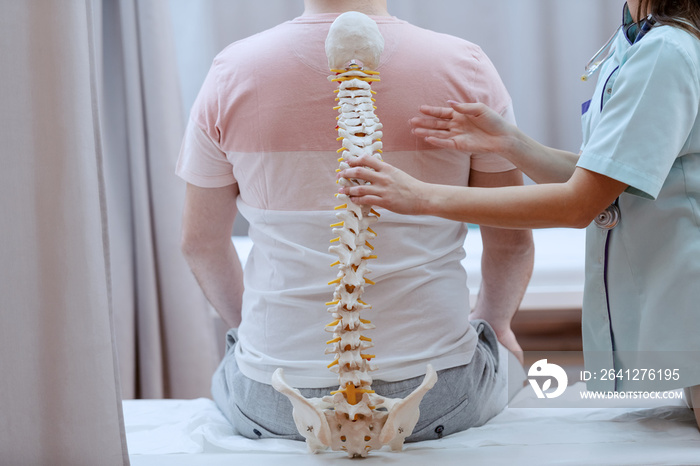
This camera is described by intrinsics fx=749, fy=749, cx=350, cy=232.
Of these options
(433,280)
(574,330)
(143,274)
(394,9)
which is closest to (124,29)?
(143,274)

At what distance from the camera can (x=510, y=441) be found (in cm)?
115

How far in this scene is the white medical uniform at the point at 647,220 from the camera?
1012mm

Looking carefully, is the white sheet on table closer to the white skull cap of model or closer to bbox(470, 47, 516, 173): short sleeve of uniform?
bbox(470, 47, 516, 173): short sleeve of uniform

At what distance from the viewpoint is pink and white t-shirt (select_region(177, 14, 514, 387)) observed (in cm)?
117

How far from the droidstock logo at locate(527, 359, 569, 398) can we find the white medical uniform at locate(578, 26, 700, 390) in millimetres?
76

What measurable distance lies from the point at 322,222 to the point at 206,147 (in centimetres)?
27

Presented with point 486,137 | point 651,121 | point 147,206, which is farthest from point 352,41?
point 147,206

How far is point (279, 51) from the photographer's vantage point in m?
1.19

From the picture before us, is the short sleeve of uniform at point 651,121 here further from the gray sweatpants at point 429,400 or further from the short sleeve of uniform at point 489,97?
the gray sweatpants at point 429,400

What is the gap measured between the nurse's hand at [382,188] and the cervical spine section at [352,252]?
0.7 inches

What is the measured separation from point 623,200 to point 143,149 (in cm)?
148

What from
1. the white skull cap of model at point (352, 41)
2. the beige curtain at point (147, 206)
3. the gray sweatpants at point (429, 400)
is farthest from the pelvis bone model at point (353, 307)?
the beige curtain at point (147, 206)

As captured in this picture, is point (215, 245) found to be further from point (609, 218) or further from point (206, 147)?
point (609, 218)

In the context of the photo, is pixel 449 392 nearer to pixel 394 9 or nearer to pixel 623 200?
pixel 623 200
